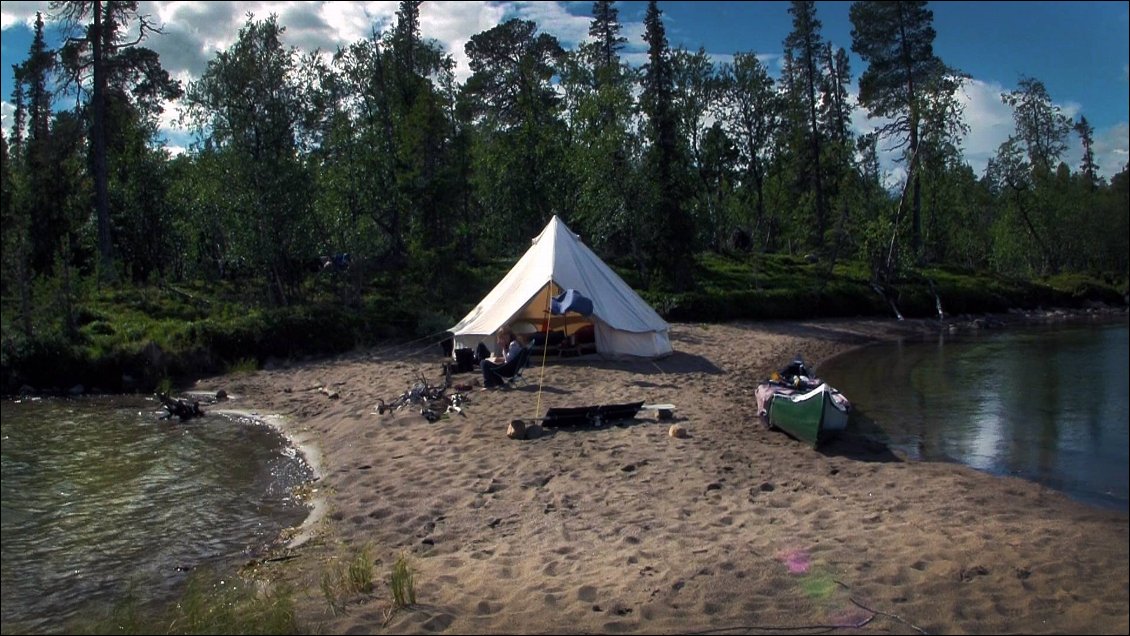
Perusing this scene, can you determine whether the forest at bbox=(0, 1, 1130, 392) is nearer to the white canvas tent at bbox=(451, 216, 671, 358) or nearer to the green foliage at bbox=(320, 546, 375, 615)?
the white canvas tent at bbox=(451, 216, 671, 358)

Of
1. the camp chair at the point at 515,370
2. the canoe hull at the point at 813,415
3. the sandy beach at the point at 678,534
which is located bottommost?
the sandy beach at the point at 678,534

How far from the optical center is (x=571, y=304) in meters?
16.2

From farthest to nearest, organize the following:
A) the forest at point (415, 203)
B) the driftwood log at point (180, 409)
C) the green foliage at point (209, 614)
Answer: the forest at point (415, 203) < the driftwood log at point (180, 409) < the green foliage at point (209, 614)

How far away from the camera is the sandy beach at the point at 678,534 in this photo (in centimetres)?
552

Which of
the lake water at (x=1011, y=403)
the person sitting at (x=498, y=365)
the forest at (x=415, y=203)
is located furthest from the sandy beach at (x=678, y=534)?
the forest at (x=415, y=203)

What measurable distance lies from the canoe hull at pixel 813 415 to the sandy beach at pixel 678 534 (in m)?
0.19

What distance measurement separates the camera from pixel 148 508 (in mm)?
9125

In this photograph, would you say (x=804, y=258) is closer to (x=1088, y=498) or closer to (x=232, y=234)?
(x=232, y=234)

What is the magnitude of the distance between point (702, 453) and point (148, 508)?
6.22 metres

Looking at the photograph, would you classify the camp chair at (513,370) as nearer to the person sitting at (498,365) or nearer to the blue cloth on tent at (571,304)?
the person sitting at (498,365)

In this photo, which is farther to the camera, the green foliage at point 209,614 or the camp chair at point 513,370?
the camp chair at point 513,370

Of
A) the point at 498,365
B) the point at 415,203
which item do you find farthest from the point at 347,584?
the point at 415,203

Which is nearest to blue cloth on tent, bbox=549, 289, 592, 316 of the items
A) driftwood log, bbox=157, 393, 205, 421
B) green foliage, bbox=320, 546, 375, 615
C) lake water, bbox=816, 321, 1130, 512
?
lake water, bbox=816, 321, 1130, 512

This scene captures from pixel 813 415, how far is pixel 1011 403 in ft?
14.9
